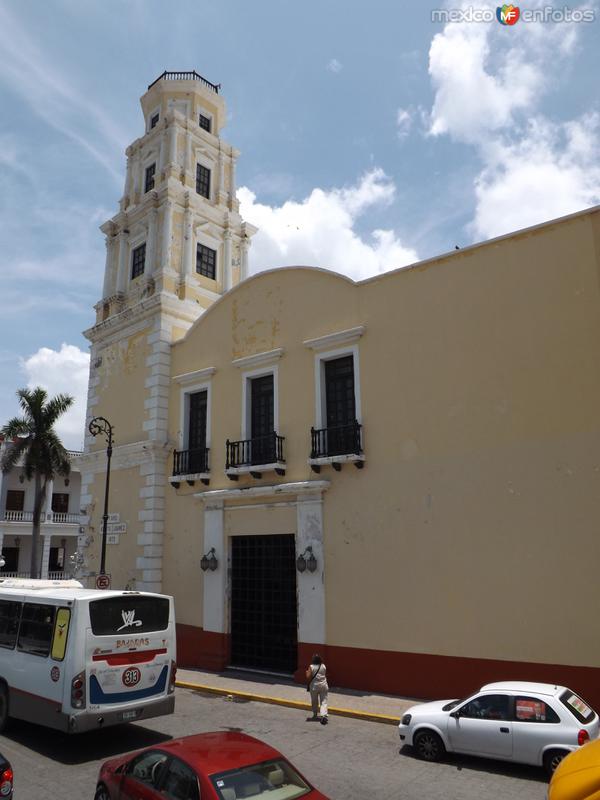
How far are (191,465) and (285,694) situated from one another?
7.07 metres

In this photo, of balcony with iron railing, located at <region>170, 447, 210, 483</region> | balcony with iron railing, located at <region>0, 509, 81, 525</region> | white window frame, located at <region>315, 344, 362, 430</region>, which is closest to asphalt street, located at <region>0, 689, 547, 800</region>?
balcony with iron railing, located at <region>170, 447, 210, 483</region>

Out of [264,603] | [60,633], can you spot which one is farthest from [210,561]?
[60,633]

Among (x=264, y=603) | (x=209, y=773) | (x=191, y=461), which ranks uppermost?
(x=191, y=461)

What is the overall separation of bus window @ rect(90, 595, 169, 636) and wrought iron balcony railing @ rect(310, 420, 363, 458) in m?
5.47

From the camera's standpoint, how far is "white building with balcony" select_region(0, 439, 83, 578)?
126 feet

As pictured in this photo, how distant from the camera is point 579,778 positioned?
4.78 metres

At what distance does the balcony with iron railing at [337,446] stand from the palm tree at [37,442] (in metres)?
24.6

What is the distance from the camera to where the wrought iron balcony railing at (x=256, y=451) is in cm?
1555

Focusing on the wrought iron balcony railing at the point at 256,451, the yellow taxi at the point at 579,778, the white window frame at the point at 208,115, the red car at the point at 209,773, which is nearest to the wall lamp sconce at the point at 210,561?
the wrought iron balcony railing at the point at 256,451

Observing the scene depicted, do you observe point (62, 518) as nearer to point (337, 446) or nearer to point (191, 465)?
point (191, 465)

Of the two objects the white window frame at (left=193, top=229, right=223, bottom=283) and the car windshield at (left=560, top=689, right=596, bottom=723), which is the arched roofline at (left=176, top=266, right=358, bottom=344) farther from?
the car windshield at (left=560, top=689, right=596, bottom=723)

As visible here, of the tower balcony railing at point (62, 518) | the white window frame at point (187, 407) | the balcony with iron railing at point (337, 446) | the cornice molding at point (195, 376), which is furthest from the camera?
the tower balcony railing at point (62, 518)

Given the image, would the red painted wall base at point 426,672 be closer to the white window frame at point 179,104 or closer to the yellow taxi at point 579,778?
the yellow taxi at point 579,778

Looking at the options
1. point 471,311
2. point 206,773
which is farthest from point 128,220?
point 206,773
